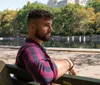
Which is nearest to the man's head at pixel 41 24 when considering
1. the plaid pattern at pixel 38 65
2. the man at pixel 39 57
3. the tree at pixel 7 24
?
the man at pixel 39 57

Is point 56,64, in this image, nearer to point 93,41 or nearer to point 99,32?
point 93,41

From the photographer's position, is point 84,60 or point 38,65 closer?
point 38,65

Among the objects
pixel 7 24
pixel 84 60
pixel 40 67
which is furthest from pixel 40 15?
pixel 7 24

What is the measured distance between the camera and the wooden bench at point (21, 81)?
2090mm

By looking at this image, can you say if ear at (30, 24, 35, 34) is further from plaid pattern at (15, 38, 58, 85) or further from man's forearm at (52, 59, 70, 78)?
man's forearm at (52, 59, 70, 78)

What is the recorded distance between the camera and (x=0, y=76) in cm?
263

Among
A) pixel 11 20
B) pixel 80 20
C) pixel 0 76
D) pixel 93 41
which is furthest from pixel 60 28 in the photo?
pixel 0 76

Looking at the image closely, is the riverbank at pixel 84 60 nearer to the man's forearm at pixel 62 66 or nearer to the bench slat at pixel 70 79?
the bench slat at pixel 70 79

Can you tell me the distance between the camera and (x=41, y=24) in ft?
7.75

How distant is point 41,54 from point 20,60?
9.3 inches

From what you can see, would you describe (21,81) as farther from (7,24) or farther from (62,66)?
(7,24)

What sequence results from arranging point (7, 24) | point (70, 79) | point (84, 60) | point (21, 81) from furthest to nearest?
point (7, 24) < point (84, 60) < point (21, 81) < point (70, 79)

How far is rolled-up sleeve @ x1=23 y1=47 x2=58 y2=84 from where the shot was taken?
6.85 feet

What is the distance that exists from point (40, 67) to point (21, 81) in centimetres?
55
